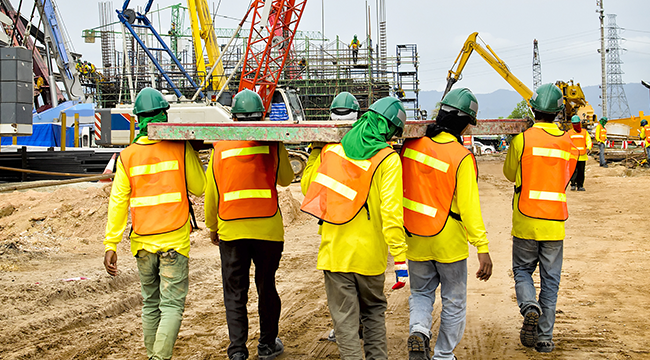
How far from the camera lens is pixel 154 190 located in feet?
13.4

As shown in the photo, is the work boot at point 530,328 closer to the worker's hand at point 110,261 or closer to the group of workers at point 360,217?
the group of workers at point 360,217

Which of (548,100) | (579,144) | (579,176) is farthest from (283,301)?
(579,176)

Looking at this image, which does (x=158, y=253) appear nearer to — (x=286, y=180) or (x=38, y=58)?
(x=286, y=180)

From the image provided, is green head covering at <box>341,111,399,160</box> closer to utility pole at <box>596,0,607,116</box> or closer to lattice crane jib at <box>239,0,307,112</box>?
Result: lattice crane jib at <box>239,0,307,112</box>

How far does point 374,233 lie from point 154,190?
1.68 metres

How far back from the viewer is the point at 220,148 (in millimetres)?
4453

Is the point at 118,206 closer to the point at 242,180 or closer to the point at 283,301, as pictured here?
the point at 242,180

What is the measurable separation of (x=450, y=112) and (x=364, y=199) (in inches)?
42.7

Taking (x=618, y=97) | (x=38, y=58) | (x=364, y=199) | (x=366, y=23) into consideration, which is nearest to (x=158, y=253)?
(x=364, y=199)

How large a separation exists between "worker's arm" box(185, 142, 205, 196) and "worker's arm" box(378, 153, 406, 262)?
5.14 feet

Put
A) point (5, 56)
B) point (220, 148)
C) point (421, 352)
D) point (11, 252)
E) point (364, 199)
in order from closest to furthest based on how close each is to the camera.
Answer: point (364, 199)
point (421, 352)
point (220, 148)
point (11, 252)
point (5, 56)

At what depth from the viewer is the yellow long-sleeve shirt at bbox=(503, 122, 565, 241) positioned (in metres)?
4.62

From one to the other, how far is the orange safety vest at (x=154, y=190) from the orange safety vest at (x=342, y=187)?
3.56 ft

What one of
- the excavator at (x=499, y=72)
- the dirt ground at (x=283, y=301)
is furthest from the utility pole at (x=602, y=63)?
the dirt ground at (x=283, y=301)
